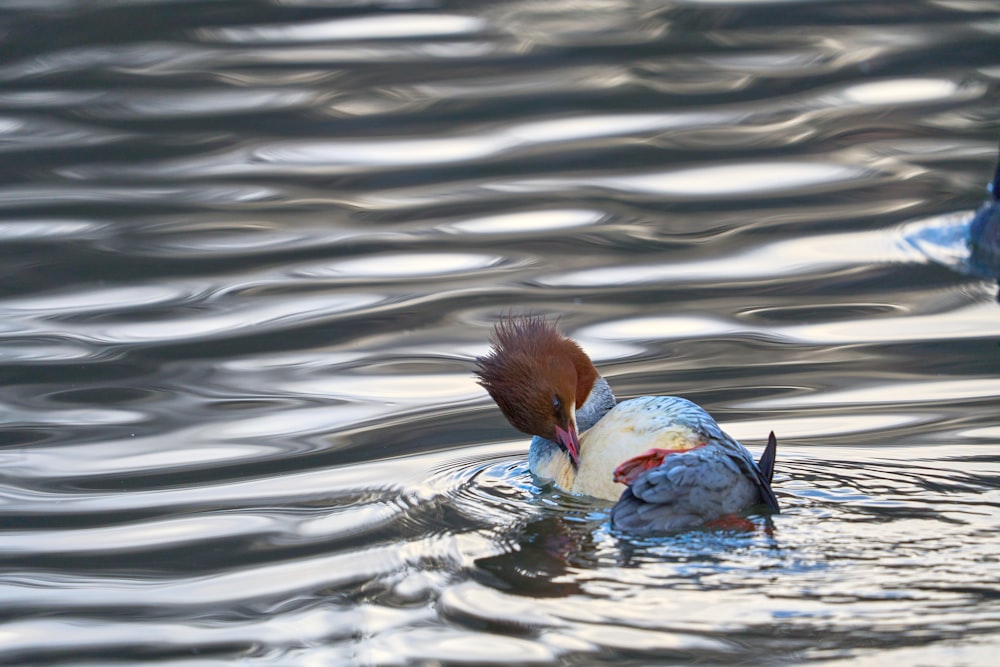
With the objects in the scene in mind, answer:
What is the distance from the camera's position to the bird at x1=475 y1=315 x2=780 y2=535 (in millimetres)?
4816

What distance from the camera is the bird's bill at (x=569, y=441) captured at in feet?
17.7

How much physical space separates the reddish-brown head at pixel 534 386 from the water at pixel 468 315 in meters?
0.24

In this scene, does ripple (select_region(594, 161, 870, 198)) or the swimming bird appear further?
ripple (select_region(594, 161, 870, 198))

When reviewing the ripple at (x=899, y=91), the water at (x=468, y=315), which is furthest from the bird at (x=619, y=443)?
the ripple at (x=899, y=91)

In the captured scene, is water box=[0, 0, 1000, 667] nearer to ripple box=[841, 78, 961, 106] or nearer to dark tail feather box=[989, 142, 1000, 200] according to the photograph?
ripple box=[841, 78, 961, 106]

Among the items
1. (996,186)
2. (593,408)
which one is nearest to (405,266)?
(593,408)

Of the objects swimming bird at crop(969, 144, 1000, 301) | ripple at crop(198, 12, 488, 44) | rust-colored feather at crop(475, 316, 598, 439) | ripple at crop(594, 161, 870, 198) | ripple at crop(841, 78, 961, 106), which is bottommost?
rust-colored feather at crop(475, 316, 598, 439)

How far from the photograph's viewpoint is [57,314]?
7879 mm

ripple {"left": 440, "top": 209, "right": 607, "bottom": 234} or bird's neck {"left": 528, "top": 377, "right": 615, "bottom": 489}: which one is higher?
ripple {"left": 440, "top": 209, "right": 607, "bottom": 234}

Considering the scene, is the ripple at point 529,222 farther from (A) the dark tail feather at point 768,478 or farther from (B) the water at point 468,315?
(A) the dark tail feather at point 768,478

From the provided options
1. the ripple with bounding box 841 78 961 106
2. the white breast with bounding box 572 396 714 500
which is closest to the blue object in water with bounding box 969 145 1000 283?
the ripple with bounding box 841 78 961 106

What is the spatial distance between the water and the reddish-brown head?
244 mm

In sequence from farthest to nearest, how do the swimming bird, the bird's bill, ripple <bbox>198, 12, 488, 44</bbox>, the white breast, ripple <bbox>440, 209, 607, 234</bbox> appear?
1. ripple <bbox>198, 12, 488, 44</bbox>
2. ripple <bbox>440, 209, 607, 234</bbox>
3. the swimming bird
4. the bird's bill
5. the white breast

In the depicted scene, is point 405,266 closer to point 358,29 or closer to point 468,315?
point 468,315
